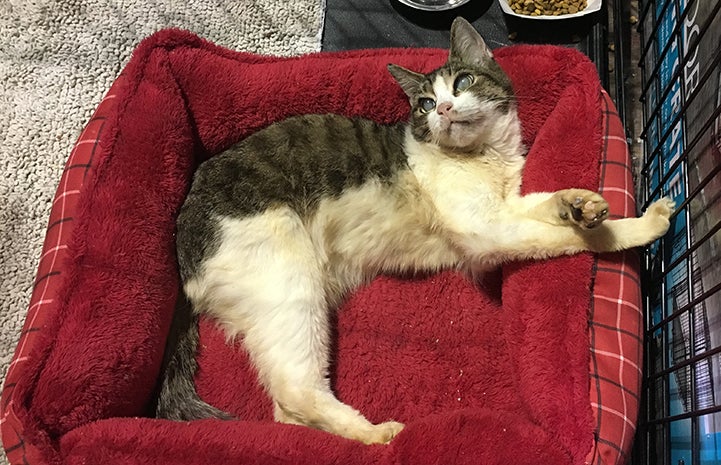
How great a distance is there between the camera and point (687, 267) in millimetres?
1548

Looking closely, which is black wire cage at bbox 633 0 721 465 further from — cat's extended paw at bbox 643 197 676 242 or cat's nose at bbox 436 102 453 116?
cat's nose at bbox 436 102 453 116

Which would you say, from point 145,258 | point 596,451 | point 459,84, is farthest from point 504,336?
point 145,258

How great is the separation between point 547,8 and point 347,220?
138cm

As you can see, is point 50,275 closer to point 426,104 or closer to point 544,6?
point 426,104

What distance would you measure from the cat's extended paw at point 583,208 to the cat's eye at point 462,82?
40 cm

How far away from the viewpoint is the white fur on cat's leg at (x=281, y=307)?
1.49m

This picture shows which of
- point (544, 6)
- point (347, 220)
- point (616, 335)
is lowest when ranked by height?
point (616, 335)

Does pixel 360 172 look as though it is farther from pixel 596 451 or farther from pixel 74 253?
pixel 596 451

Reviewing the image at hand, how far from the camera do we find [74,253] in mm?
1488

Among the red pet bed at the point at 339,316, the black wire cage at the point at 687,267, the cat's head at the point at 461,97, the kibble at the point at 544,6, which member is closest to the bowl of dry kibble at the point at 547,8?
the kibble at the point at 544,6

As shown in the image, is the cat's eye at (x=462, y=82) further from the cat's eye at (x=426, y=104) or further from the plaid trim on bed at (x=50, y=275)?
the plaid trim on bed at (x=50, y=275)

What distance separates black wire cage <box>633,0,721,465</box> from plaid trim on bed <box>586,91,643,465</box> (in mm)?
94

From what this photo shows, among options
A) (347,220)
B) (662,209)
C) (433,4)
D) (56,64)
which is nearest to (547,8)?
(433,4)

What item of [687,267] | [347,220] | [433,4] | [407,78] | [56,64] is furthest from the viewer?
[433,4]
